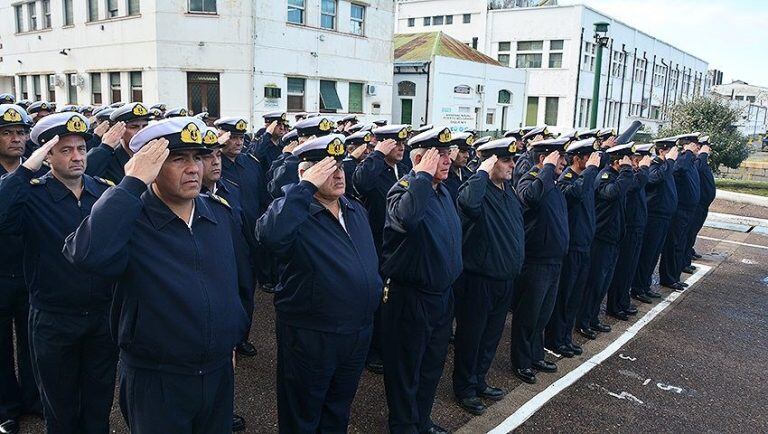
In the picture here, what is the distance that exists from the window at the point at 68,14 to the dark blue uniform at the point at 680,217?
22.6 m

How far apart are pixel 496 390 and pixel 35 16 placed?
27041 millimetres

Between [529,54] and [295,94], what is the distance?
22.5 metres

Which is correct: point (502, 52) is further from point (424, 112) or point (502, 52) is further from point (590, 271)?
point (590, 271)

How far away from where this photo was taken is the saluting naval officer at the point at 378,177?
17.6ft

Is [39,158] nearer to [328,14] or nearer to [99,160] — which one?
[99,160]

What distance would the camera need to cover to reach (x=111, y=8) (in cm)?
2027

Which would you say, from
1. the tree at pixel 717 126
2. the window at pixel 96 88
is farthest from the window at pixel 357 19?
the tree at pixel 717 126

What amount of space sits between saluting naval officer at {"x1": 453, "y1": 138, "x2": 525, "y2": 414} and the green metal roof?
79.0 ft

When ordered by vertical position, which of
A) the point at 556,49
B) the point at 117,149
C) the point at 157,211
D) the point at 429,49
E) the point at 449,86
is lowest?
the point at 157,211

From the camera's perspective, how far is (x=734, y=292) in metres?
8.50

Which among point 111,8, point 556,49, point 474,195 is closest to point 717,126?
point 474,195

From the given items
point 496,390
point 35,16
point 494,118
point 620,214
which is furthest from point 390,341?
point 494,118

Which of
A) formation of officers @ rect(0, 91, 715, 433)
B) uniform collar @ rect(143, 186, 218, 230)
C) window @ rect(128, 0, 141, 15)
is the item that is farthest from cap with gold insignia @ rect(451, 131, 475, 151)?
window @ rect(128, 0, 141, 15)

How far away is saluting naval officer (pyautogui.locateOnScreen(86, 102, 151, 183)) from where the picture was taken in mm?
4957
